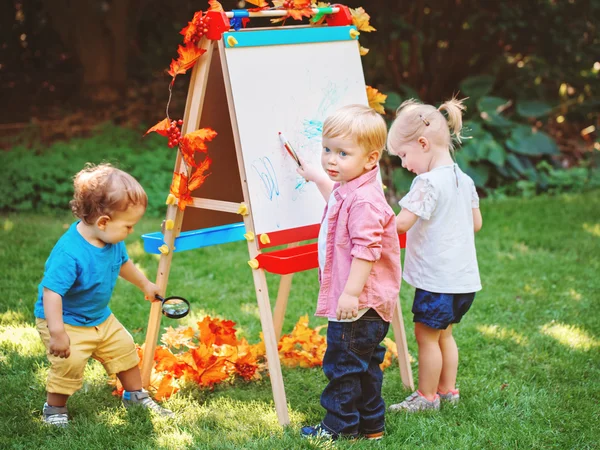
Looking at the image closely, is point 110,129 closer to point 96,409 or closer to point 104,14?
point 104,14

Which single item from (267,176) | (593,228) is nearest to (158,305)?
(267,176)

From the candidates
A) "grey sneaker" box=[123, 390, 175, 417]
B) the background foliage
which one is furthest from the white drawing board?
the background foliage

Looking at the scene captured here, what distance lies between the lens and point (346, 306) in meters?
2.76

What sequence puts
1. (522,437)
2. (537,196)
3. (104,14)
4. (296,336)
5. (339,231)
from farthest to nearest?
(104,14)
(537,196)
(296,336)
(522,437)
(339,231)

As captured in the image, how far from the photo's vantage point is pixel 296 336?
4.02m

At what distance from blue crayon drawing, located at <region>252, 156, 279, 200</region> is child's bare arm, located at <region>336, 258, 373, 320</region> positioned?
62 centimetres

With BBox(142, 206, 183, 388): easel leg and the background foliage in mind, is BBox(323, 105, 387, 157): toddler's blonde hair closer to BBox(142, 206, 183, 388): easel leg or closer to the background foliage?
BBox(142, 206, 183, 388): easel leg

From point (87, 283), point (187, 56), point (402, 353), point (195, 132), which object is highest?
point (187, 56)

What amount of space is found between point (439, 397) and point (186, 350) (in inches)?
58.5

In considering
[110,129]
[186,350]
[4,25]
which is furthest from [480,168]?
[4,25]

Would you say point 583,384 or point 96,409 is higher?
point 96,409

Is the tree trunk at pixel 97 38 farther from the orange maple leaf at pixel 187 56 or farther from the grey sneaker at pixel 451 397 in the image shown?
the grey sneaker at pixel 451 397

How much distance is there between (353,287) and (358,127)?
643 mm

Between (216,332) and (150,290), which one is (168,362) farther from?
(150,290)
